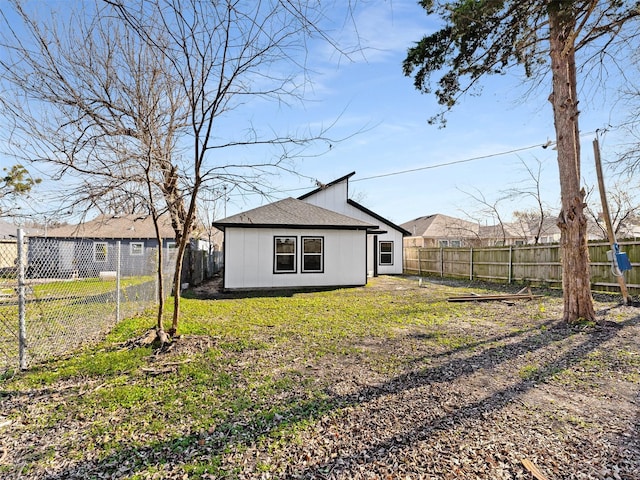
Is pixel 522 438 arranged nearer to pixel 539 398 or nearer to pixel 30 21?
pixel 539 398

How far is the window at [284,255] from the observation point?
12023 millimetres

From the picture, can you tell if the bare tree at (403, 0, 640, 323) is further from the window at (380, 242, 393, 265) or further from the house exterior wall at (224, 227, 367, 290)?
the window at (380, 242, 393, 265)

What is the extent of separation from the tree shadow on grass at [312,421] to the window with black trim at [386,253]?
1407cm

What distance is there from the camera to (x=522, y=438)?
8.35 feet

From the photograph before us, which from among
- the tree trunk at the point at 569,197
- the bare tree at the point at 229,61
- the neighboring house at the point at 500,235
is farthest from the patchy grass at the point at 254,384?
the neighboring house at the point at 500,235

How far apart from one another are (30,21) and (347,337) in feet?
17.6

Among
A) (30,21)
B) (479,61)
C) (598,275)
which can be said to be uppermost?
(479,61)

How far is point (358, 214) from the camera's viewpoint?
17766mm

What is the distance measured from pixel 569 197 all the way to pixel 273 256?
341 inches

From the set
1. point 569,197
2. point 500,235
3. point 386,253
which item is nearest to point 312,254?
point 386,253

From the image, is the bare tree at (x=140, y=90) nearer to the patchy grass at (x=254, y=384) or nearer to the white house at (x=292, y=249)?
the patchy grass at (x=254, y=384)

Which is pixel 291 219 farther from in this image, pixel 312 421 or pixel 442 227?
pixel 442 227

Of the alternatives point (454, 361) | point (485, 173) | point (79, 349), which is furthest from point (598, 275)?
point (79, 349)

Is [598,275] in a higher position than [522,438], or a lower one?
higher
